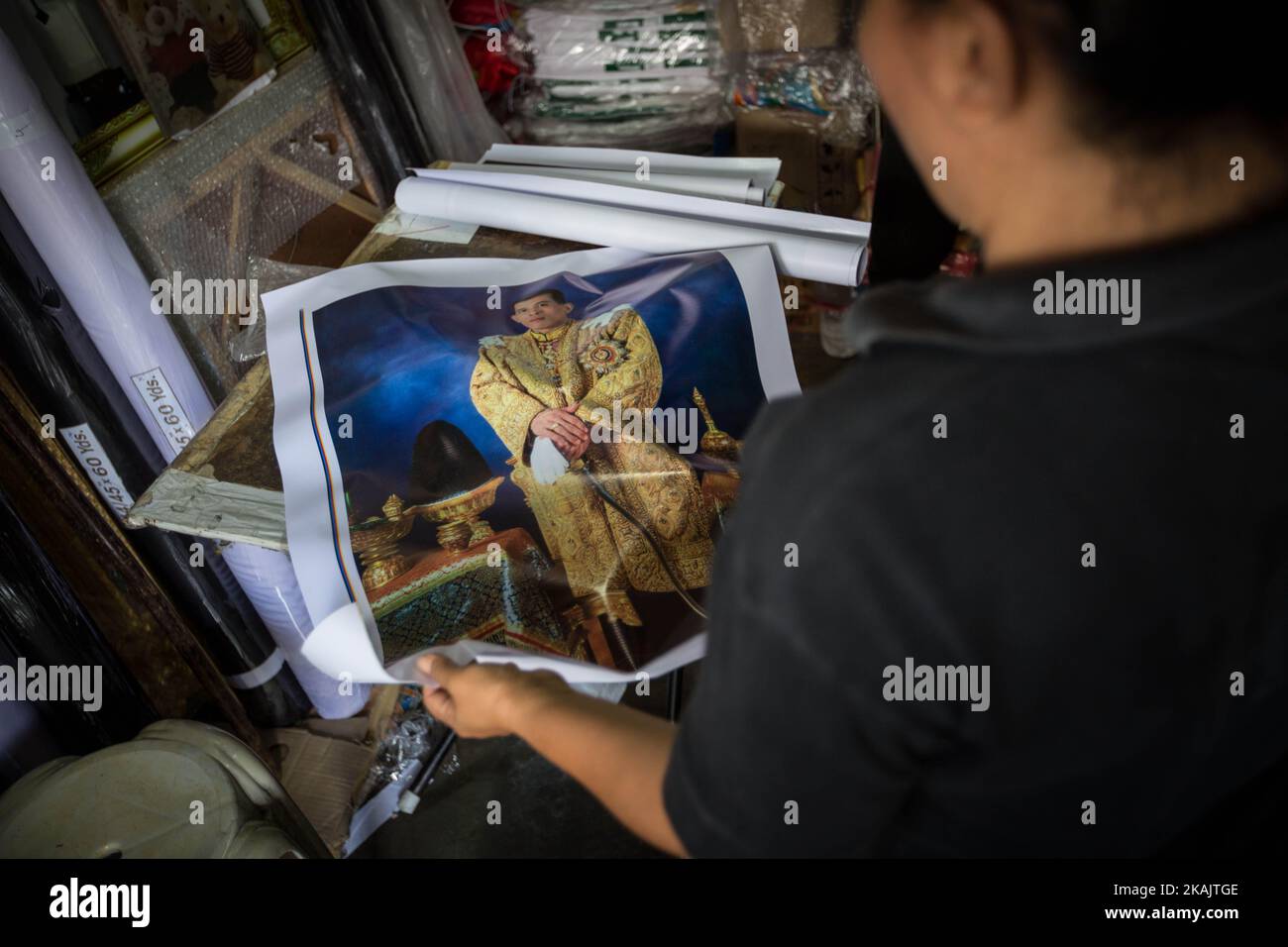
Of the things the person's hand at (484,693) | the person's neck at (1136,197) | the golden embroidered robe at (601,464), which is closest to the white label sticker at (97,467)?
the golden embroidered robe at (601,464)

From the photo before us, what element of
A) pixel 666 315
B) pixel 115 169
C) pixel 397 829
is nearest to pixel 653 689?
pixel 397 829

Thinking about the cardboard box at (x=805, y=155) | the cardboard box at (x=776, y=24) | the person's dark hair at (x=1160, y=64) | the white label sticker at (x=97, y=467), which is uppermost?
the person's dark hair at (x=1160, y=64)

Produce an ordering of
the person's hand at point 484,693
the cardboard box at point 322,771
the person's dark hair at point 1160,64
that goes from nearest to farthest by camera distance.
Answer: the person's dark hair at point 1160,64 → the person's hand at point 484,693 → the cardboard box at point 322,771

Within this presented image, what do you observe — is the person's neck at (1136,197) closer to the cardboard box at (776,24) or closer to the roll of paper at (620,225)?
the roll of paper at (620,225)

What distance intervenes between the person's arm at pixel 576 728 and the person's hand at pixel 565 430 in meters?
0.26

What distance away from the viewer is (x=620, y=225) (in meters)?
1.04

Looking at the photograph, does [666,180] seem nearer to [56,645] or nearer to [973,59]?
[973,59]

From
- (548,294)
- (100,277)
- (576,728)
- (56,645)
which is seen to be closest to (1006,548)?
(576,728)

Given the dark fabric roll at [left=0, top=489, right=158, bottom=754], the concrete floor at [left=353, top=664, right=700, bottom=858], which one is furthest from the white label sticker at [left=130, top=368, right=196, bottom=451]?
the concrete floor at [left=353, top=664, right=700, bottom=858]

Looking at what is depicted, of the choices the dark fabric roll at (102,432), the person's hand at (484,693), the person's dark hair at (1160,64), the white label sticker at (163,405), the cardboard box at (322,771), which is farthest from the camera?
the cardboard box at (322,771)

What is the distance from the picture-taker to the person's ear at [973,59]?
35 cm

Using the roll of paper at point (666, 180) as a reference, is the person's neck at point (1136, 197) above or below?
Result: above

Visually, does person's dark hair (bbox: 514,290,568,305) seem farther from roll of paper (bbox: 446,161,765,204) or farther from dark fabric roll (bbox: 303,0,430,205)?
dark fabric roll (bbox: 303,0,430,205)

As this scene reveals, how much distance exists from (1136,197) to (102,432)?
3.66ft
